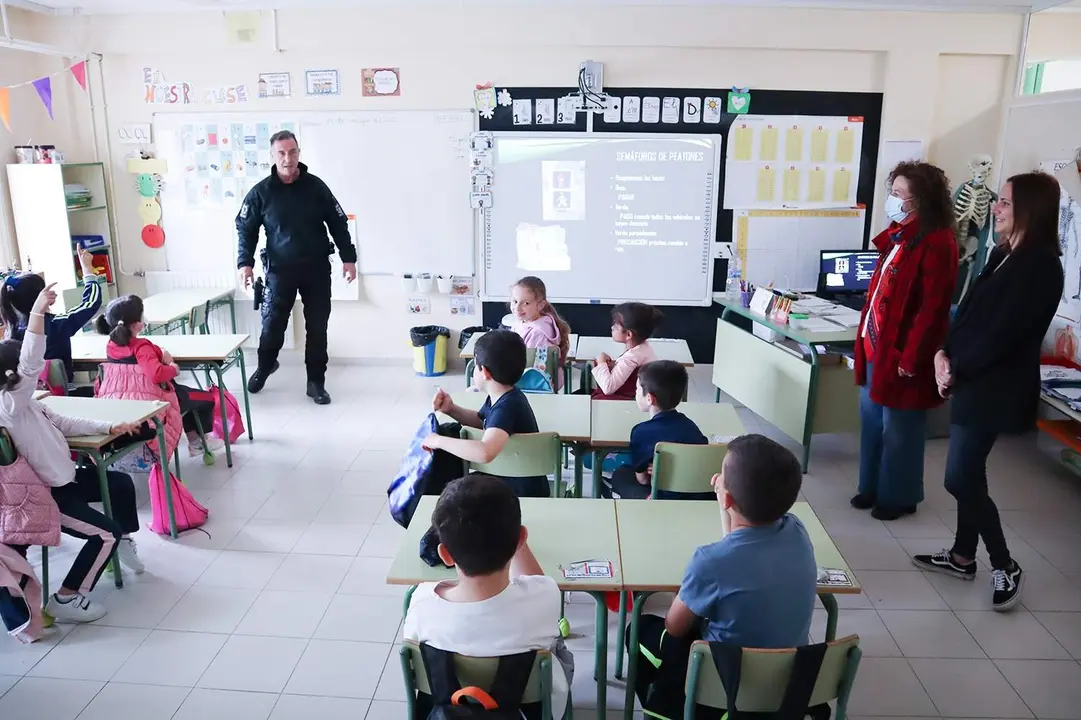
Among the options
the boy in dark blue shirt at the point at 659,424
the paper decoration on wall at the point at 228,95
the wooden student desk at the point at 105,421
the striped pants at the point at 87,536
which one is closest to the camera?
the boy in dark blue shirt at the point at 659,424

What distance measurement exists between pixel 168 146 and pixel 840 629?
18.4 ft

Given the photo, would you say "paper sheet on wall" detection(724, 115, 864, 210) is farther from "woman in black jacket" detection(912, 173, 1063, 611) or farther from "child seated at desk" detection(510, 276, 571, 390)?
"woman in black jacket" detection(912, 173, 1063, 611)

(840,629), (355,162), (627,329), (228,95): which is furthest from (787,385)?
(228,95)

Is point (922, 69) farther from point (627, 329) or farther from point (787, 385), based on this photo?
point (627, 329)

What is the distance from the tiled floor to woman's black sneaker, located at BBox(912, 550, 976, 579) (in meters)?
0.05

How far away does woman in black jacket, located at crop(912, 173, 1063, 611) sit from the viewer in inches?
109

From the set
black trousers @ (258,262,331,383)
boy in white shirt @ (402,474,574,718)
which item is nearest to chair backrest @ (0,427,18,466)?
boy in white shirt @ (402,474,574,718)

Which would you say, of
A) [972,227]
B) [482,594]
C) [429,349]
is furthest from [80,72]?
[972,227]

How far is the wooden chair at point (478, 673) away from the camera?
1.63 metres

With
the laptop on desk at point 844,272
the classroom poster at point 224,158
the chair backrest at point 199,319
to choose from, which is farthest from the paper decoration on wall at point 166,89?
the laptop on desk at point 844,272

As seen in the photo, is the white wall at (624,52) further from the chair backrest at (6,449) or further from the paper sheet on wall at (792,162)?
the chair backrest at (6,449)

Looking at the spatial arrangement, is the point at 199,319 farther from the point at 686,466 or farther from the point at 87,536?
the point at 686,466

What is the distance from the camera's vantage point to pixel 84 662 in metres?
2.73

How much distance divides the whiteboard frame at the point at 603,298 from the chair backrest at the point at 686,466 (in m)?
3.52
